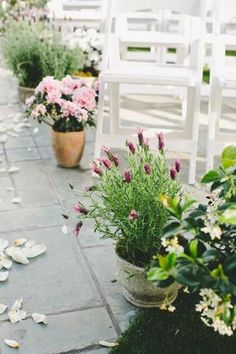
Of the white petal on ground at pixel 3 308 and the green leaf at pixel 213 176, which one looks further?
the white petal on ground at pixel 3 308

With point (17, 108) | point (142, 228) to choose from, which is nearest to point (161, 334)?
point (142, 228)

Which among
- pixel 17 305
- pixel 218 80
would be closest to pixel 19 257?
pixel 17 305

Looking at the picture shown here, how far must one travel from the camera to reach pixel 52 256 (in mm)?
2514

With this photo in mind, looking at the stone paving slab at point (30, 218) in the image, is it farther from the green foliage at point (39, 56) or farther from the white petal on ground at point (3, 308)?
the green foliage at point (39, 56)

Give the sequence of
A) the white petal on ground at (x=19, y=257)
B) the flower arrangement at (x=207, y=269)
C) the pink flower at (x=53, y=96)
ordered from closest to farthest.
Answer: the flower arrangement at (x=207, y=269) < the white petal on ground at (x=19, y=257) < the pink flower at (x=53, y=96)

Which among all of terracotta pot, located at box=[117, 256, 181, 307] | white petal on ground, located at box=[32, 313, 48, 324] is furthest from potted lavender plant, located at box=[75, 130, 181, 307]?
white petal on ground, located at box=[32, 313, 48, 324]

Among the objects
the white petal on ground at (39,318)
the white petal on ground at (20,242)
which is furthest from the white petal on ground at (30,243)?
the white petal on ground at (39,318)

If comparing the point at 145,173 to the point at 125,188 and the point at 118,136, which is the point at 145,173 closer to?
the point at 125,188

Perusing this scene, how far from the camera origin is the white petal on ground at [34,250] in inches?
98.3

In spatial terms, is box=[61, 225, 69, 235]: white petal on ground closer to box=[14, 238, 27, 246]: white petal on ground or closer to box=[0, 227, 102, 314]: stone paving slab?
box=[0, 227, 102, 314]: stone paving slab

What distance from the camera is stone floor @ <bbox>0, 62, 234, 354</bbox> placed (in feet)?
6.57

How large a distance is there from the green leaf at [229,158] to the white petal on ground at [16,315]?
1054mm

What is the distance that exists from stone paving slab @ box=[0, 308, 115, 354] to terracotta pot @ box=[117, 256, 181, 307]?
0.48 ft

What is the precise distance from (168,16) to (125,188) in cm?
417
